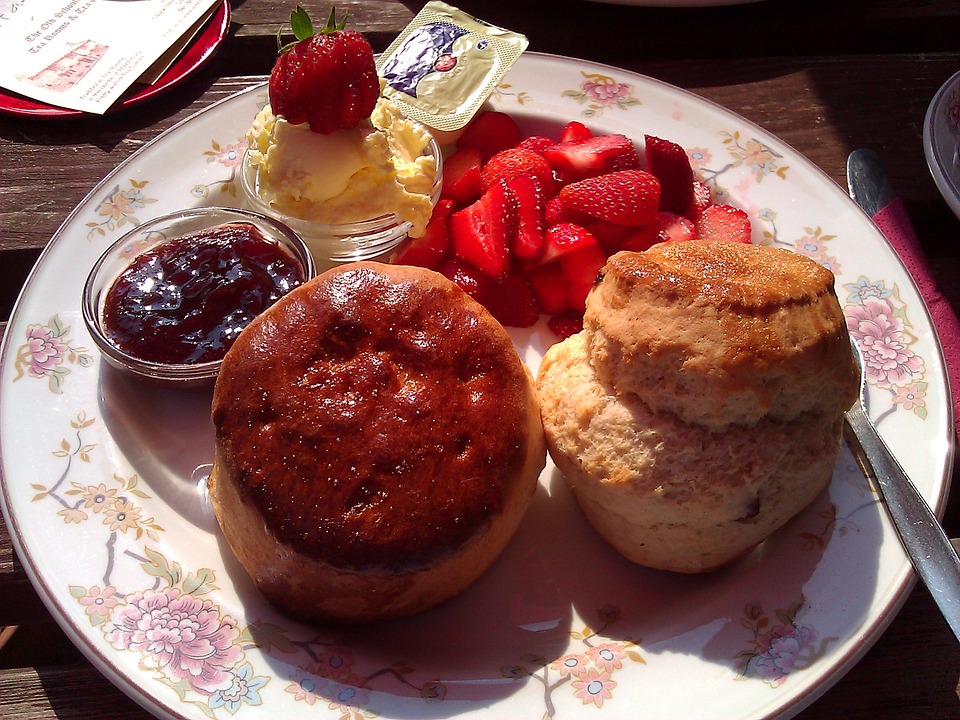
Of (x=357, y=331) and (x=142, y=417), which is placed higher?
(x=357, y=331)

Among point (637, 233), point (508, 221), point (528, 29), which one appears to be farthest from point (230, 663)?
point (528, 29)

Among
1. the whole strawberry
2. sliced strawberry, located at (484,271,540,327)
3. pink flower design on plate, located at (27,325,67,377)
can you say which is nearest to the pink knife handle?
sliced strawberry, located at (484,271,540,327)

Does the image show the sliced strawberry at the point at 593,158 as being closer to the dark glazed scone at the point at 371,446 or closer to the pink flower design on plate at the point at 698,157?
the pink flower design on plate at the point at 698,157

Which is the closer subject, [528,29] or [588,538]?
[588,538]

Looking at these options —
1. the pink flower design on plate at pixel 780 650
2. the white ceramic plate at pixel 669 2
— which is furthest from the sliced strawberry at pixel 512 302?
the white ceramic plate at pixel 669 2

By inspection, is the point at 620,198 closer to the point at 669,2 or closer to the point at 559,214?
the point at 559,214

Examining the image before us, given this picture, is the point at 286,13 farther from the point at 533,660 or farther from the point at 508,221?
the point at 533,660

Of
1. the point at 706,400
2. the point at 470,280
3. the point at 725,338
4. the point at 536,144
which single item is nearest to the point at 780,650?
the point at 706,400

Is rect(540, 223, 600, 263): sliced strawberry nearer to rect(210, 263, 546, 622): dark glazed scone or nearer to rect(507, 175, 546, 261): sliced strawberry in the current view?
rect(507, 175, 546, 261): sliced strawberry
